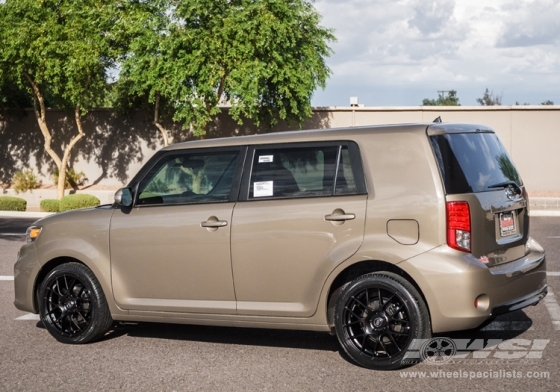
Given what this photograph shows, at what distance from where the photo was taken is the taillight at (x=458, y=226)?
6.04 metres

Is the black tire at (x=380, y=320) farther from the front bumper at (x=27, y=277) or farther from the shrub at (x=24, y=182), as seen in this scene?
the shrub at (x=24, y=182)

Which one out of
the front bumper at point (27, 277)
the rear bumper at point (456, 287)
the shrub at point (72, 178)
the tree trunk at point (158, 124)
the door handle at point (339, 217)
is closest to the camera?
the rear bumper at point (456, 287)

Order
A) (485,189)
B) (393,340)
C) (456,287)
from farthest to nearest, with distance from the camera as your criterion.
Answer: (485,189) < (393,340) < (456,287)

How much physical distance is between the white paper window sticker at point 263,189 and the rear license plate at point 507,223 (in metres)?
1.85

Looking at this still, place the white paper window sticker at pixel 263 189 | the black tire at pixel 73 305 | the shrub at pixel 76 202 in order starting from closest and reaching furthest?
the white paper window sticker at pixel 263 189, the black tire at pixel 73 305, the shrub at pixel 76 202

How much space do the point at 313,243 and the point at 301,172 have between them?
616 millimetres

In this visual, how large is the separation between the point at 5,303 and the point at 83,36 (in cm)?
2033

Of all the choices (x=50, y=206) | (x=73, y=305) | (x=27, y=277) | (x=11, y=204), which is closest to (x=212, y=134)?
(x=50, y=206)

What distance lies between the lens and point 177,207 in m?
7.13

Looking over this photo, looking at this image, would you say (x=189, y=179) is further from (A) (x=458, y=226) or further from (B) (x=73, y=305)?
(A) (x=458, y=226)

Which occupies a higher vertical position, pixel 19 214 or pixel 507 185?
pixel 507 185

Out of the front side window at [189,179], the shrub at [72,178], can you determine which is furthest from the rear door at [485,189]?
the shrub at [72,178]

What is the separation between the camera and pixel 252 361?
6742 millimetres

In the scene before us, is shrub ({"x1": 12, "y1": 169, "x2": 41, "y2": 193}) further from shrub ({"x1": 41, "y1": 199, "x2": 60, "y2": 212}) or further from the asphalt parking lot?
the asphalt parking lot
